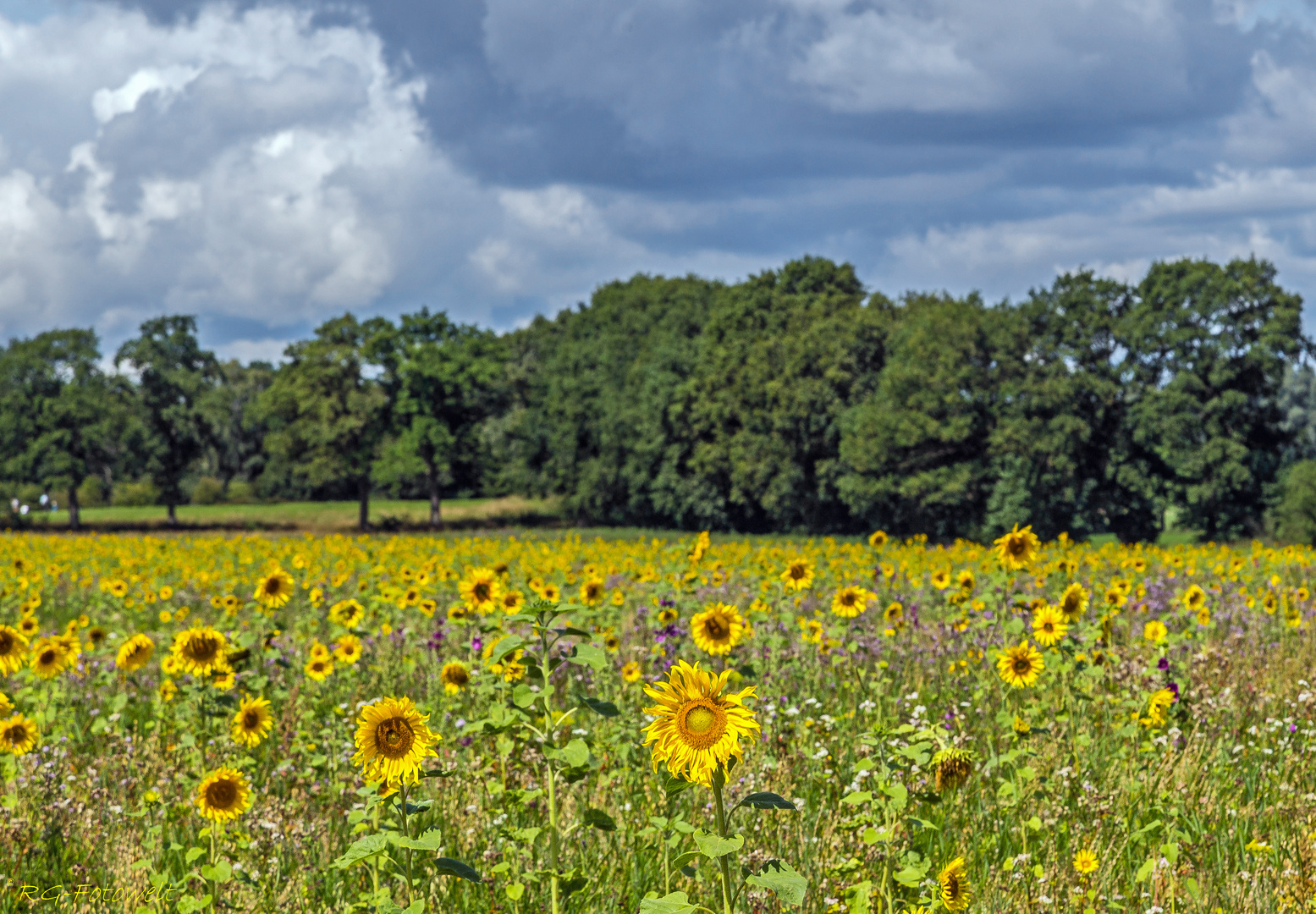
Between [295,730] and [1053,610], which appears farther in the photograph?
[295,730]

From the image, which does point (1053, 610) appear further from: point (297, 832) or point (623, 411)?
point (623, 411)

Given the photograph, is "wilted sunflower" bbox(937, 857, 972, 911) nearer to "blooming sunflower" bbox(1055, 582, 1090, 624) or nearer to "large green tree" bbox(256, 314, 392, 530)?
"blooming sunflower" bbox(1055, 582, 1090, 624)

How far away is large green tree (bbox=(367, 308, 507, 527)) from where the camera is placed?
4856 centimetres

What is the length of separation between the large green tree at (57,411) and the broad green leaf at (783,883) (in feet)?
164

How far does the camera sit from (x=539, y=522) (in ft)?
179

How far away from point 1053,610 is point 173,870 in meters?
4.58

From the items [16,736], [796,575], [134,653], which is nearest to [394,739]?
[16,736]

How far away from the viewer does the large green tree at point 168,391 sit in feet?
165

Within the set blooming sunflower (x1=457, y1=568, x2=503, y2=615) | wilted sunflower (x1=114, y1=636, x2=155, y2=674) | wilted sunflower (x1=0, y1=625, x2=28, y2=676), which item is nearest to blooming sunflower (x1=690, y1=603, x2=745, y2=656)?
blooming sunflower (x1=457, y1=568, x2=503, y2=615)

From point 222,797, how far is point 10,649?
1.88m

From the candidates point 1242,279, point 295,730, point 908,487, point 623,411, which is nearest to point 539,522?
point 623,411

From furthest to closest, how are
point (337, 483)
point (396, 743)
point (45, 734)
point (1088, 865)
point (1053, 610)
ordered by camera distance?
point (337, 483)
point (45, 734)
point (1053, 610)
point (1088, 865)
point (396, 743)

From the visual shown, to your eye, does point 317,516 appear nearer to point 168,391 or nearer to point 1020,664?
point 168,391

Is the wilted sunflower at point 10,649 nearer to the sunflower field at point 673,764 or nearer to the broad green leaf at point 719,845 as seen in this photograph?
the sunflower field at point 673,764
